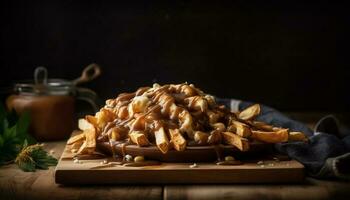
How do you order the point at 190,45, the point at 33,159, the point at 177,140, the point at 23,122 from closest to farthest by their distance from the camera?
the point at 177,140, the point at 33,159, the point at 23,122, the point at 190,45

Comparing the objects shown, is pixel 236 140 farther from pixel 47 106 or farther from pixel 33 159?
pixel 47 106

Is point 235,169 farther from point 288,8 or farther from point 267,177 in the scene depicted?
point 288,8

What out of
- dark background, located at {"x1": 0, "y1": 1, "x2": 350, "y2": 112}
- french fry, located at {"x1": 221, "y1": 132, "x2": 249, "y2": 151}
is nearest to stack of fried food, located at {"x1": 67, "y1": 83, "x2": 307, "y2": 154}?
french fry, located at {"x1": 221, "y1": 132, "x2": 249, "y2": 151}

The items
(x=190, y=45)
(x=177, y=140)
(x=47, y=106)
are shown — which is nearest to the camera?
(x=177, y=140)

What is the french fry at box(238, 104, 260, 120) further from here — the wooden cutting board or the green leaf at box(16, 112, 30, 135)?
the green leaf at box(16, 112, 30, 135)

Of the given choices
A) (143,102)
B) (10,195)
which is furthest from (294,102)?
(10,195)

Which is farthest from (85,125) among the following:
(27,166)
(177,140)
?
(177,140)
